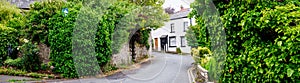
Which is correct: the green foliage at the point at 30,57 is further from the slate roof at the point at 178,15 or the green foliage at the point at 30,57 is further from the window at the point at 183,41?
the slate roof at the point at 178,15

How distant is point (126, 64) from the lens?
627 inches

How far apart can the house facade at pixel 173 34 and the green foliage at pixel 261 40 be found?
61.3 feet

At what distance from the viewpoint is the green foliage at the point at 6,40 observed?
1273 centimetres

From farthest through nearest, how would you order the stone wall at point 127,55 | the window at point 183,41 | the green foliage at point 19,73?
the window at point 183,41
the stone wall at point 127,55
the green foliage at point 19,73

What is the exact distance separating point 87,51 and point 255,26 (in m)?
8.60

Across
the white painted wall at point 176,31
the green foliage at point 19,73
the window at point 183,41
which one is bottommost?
the green foliage at point 19,73

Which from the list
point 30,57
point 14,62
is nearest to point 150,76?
point 30,57

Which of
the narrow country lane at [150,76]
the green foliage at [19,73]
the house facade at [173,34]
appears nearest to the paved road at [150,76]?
the narrow country lane at [150,76]

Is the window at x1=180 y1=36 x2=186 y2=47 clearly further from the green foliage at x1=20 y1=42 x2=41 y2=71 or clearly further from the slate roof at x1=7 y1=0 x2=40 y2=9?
the slate roof at x1=7 y1=0 x2=40 y2=9

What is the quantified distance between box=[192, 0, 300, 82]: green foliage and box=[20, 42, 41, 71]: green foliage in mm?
9555

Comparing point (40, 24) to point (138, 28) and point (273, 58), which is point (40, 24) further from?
point (273, 58)

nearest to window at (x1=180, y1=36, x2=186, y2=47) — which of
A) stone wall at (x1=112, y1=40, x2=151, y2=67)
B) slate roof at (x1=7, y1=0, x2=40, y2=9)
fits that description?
stone wall at (x1=112, y1=40, x2=151, y2=67)

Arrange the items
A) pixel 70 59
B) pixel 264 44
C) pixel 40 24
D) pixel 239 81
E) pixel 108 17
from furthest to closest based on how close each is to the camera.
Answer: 1. pixel 108 17
2. pixel 40 24
3. pixel 70 59
4. pixel 239 81
5. pixel 264 44

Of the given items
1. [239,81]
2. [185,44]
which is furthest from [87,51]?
[185,44]
